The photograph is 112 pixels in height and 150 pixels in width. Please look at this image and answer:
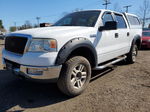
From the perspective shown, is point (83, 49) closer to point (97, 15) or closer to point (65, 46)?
point (65, 46)

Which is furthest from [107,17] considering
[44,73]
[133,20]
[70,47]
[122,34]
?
[44,73]

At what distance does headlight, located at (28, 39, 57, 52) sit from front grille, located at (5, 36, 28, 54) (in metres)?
0.22

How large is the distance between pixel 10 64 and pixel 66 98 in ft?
4.55

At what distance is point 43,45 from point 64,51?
1.32 feet

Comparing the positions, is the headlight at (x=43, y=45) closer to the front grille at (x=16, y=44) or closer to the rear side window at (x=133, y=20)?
the front grille at (x=16, y=44)

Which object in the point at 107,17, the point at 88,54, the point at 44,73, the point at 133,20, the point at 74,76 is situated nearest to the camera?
the point at 44,73

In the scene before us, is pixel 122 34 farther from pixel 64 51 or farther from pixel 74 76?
pixel 64 51

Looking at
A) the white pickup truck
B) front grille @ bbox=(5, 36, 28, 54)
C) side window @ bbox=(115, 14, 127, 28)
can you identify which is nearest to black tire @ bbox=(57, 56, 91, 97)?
the white pickup truck

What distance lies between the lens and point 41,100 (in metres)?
3.23

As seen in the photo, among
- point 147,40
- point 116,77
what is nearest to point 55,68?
point 116,77

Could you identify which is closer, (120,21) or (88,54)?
(88,54)

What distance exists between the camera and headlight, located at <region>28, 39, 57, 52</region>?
9.15 ft

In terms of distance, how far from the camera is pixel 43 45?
2.80m

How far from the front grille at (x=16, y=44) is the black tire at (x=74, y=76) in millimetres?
895
